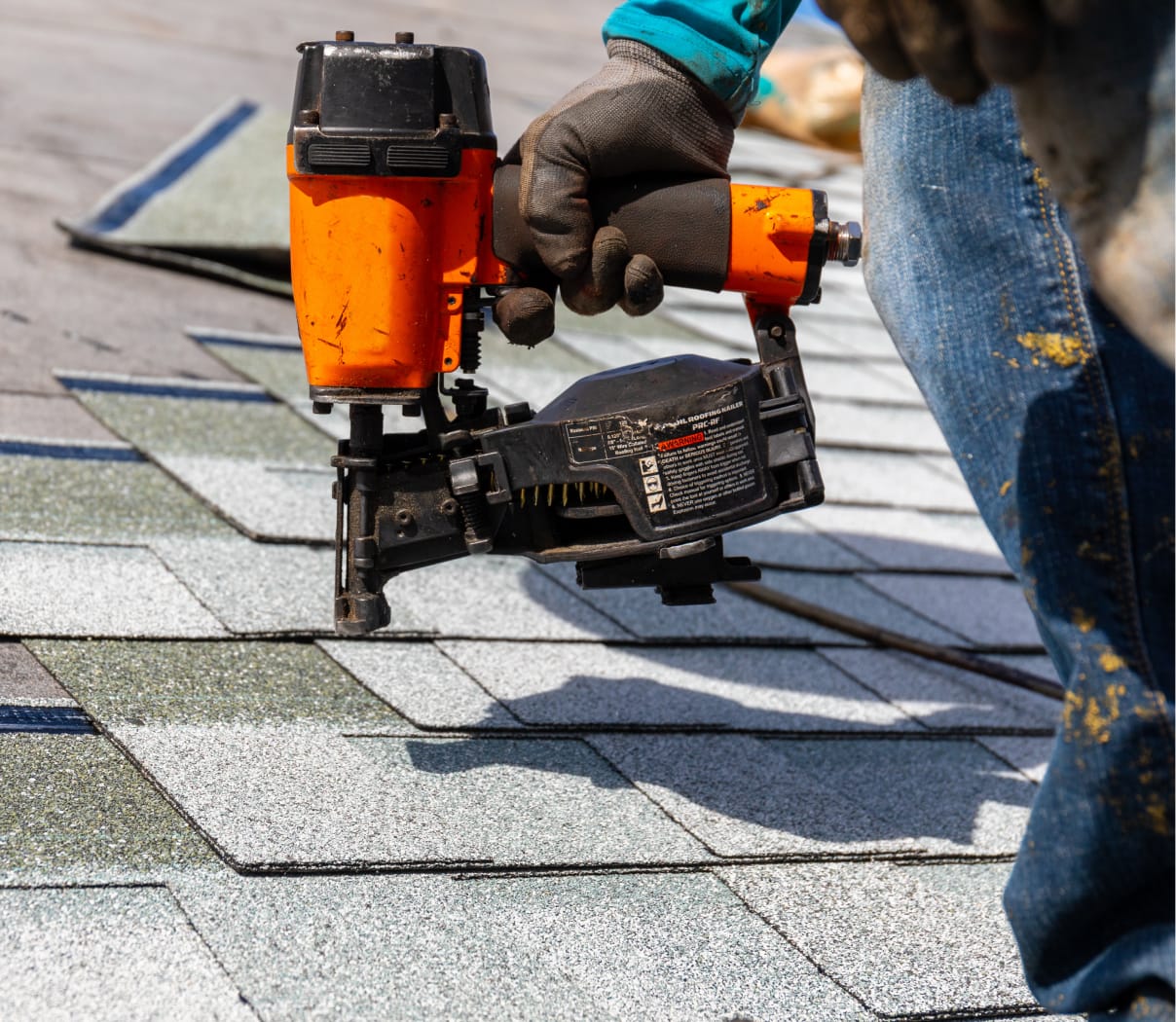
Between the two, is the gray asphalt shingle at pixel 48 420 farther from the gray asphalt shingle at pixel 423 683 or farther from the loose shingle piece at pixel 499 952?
the loose shingle piece at pixel 499 952

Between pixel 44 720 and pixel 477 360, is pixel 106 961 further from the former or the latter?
pixel 477 360

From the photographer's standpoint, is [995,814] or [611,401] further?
[995,814]

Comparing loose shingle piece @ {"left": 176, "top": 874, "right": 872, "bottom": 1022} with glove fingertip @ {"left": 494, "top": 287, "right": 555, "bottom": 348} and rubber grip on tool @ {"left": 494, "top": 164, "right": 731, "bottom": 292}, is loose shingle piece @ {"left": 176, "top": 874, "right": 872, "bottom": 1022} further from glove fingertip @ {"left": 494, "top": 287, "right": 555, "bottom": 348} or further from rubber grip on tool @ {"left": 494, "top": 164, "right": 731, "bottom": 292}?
rubber grip on tool @ {"left": 494, "top": 164, "right": 731, "bottom": 292}

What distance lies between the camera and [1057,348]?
1269mm

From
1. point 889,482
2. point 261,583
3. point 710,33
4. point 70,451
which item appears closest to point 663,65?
point 710,33

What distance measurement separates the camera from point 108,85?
562cm

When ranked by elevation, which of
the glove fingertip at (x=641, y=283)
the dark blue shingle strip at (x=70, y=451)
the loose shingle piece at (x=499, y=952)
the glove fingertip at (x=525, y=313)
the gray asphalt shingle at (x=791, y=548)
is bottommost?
the gray asphalt shingle at (x=791, y=548)

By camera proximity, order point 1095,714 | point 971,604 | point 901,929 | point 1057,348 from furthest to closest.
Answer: point 971,604 → point 901,929 → point 1057,348 → point 1095,714

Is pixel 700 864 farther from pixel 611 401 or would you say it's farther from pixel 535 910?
pixel 611 401

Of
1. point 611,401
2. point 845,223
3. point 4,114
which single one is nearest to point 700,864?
point 611,401

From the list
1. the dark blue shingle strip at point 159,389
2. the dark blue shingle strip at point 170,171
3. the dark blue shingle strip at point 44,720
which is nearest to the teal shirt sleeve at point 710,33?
the dark blue shingle strip at point 44,720

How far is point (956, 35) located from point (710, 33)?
0.88 metres

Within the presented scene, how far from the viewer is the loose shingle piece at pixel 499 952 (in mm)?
1327

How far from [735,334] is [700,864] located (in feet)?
9.26
